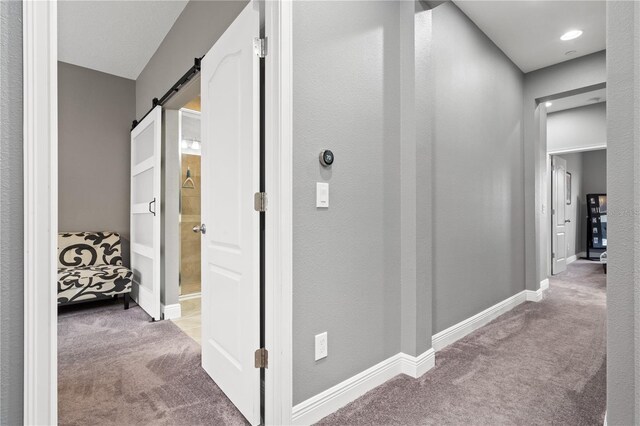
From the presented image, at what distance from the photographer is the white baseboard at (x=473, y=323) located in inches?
93.9

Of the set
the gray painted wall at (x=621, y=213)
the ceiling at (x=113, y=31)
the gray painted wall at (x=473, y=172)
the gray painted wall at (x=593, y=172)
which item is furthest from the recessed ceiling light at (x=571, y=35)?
the gray painted wall at (x=593, y=172)

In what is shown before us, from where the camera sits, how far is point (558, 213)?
5484 millimetres

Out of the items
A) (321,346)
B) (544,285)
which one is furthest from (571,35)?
(321,346)

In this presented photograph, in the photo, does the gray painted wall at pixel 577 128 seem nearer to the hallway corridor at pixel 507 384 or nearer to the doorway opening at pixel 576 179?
the doorway opening at pixel 576 179

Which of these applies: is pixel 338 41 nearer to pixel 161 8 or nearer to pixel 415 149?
pixel 415 149

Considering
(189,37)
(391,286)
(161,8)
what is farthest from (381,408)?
(161,8)

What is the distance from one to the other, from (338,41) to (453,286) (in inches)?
79.1

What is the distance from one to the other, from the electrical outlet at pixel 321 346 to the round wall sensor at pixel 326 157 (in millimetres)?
862

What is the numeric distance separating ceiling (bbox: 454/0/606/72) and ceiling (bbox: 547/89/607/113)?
Result: 146 centimetres

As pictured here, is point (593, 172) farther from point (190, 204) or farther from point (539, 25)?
point (190, 204)

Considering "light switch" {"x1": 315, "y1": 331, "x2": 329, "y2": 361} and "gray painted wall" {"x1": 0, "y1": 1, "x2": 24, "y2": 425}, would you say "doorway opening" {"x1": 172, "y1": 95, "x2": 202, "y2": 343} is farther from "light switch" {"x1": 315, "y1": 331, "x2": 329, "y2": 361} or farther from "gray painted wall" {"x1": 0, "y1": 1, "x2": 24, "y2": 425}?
"gray painted wall" {"x1": 0, "y1": 1, "x2": 24, "y2": 425}

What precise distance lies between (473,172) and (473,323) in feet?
4.39

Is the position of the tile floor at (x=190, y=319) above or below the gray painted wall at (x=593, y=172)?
below

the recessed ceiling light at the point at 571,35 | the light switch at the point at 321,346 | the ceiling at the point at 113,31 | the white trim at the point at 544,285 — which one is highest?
the ceiling at the point at 113,31
